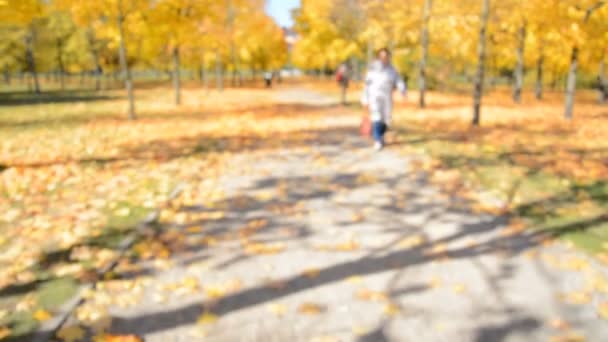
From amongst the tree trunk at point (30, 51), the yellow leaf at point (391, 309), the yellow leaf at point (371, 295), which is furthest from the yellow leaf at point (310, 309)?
the tree trunk at point (30, 51)

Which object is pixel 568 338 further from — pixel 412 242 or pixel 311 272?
pixel 311 272

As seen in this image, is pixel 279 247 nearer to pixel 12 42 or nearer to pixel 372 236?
pixel 372 236

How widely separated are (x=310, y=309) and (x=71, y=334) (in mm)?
1719

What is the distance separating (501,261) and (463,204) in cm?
Result: 179

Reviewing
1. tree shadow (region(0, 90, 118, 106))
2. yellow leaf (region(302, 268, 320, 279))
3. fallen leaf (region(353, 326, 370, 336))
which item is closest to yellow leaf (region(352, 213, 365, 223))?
yellow leaf (region(302, 268, 320, 279))

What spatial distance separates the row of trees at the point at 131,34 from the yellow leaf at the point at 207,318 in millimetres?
7591

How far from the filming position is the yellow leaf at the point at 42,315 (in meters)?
3.53

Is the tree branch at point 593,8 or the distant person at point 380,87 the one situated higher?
the tree branch at point 593,8

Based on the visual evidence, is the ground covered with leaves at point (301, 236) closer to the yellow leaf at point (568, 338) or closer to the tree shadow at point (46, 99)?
the yellow leaf at point (568, 338)

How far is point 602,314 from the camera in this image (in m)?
3.48

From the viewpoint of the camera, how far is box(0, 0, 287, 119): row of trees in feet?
50.2

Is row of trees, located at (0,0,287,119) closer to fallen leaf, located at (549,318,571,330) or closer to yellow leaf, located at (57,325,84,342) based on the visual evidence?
yellow leaf, located at (57,325,84,342)

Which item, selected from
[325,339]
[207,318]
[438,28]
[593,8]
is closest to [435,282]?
[325,339]

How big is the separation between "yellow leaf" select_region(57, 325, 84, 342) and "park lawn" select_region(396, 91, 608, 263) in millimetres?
4613
